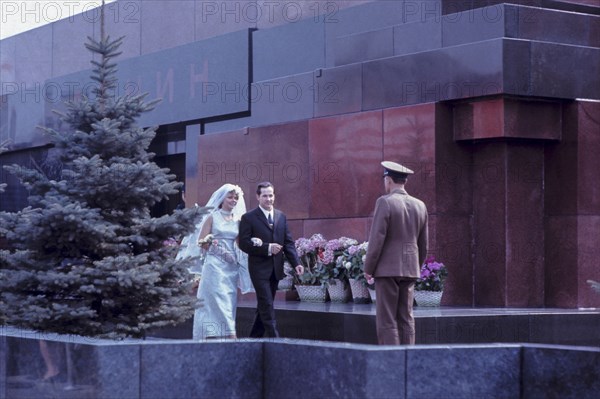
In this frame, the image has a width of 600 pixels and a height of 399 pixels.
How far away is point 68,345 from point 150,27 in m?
17.1

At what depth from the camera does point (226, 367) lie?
26.0 feet

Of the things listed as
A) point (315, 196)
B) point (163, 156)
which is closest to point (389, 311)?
point (315, 196)

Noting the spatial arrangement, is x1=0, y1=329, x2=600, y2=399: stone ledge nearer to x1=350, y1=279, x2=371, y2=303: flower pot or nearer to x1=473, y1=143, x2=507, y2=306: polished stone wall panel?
x1=350, y1=279, x2=371, y2=303: flower pot

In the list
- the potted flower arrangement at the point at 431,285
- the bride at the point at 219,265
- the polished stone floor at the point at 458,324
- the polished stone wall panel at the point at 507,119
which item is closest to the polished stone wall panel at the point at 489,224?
the polished stone wall panel at the point at 507,119

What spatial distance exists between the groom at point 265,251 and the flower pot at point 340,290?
2281mm

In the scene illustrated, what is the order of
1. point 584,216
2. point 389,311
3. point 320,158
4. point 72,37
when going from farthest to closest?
point 72,37 → point 320,158 → point 584,216 → point 389,311

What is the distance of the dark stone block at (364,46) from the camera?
15.8 meters

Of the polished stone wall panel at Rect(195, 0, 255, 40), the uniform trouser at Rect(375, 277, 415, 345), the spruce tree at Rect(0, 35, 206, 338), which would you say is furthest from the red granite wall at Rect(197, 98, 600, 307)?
the polished stone wall panel at Rect(195, 0, 255, 40)

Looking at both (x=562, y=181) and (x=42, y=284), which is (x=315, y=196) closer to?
(x=562, y=181)

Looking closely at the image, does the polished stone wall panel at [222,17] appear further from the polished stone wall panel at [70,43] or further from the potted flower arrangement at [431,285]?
the potted flower arrangement at [431,285]

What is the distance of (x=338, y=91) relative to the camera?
53.3 ft

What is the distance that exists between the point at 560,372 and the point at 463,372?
0.69 m

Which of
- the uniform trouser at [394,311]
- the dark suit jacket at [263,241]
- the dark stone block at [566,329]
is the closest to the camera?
the uniform trouser at [394,311]

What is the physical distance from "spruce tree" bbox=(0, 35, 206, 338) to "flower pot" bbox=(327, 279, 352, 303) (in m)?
4.56
